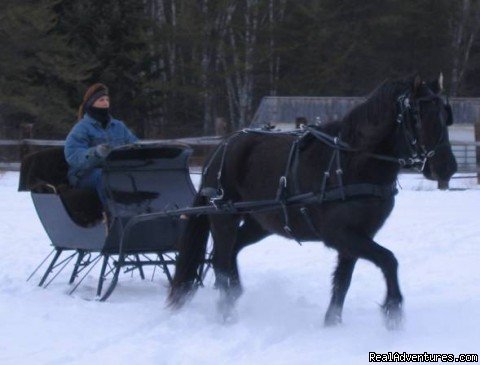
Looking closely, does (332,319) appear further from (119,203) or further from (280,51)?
(280,51)

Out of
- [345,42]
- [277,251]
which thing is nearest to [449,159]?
[277,251]

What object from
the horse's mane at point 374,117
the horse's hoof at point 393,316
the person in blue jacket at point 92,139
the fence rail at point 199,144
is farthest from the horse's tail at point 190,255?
the fence rail at point 199,144

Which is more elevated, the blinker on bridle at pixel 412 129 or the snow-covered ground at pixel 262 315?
the blinker on bridle at pixel 412 129

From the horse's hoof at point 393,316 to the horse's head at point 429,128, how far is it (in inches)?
28.4

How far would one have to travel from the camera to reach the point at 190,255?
673 cm

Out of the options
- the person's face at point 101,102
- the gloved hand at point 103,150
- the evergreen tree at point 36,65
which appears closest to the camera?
the gloved hand at point 103,150

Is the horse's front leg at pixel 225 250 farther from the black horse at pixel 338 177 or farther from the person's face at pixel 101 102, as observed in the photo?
the person's face at pixel 101 102

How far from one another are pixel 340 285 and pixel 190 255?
1.22m

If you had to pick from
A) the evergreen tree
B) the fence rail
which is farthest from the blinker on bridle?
the evergreen tree

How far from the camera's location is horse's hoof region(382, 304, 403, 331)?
17.7 ft

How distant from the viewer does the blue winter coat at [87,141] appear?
704 centimetres

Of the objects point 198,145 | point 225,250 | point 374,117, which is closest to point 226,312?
point 225,250

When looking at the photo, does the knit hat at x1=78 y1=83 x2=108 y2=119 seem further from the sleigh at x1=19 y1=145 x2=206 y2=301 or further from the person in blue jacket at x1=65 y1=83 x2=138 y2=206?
the sleigh at x1=19 y1=145 x2=206 y2=301

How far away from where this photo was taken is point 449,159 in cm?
532
